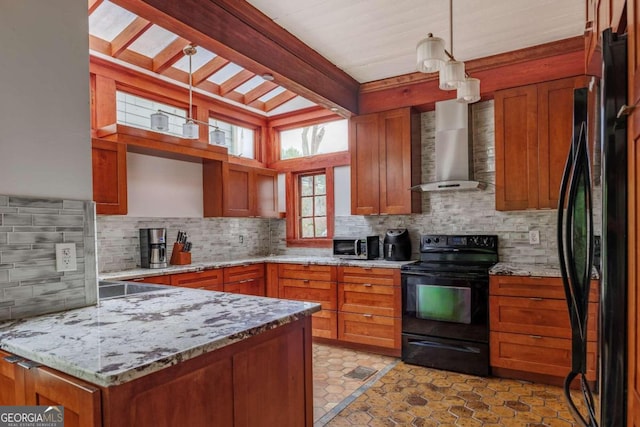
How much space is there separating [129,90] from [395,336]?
3.48m

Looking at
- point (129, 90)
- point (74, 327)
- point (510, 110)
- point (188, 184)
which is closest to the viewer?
point (74, 327)

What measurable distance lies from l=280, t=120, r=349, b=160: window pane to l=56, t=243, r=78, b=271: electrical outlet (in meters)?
3.58

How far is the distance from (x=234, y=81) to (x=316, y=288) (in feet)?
8.17

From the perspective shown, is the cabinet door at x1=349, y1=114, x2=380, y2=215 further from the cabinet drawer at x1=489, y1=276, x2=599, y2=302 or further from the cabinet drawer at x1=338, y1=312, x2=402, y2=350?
the cabinet drawer at x1=489, y1=276, x2=599, y2=302

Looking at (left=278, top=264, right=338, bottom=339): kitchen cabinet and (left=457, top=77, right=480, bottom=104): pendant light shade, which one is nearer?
(left=457, top=77, right=480, bottom=104): pendant light shade

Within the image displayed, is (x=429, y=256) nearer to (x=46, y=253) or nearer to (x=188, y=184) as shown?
(x=188, y=184)

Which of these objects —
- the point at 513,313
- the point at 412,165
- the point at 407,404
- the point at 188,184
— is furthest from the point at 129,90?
the point at 513,313

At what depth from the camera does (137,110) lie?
3.93 meters

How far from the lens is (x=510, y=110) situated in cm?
347

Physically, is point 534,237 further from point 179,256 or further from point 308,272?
point 179,256

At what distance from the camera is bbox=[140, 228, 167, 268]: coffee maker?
3709mm

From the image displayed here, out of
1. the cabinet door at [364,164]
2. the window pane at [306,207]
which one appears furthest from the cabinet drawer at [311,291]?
the window pane at [306,207]

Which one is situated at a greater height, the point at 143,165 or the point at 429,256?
the point at 143,165
